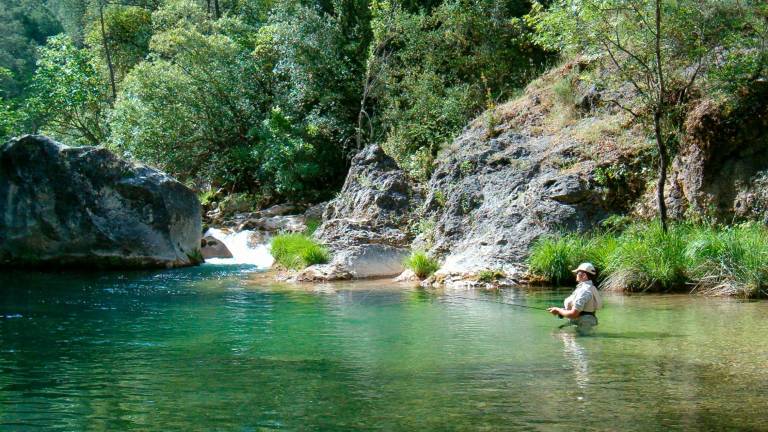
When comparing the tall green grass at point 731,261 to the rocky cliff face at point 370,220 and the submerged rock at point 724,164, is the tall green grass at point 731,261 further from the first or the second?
the rocky cliff face at point 370,220

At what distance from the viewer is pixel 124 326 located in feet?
39.0

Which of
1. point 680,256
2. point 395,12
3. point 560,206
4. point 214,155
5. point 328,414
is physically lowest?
point 328,414

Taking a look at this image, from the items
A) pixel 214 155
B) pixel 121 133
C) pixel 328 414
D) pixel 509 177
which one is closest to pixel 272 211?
pixel 214 155

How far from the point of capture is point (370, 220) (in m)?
21.8

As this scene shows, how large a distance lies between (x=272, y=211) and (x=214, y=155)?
178 inches

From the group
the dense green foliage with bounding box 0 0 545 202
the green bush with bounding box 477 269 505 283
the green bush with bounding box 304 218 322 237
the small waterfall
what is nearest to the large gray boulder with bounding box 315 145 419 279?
the green bush with bounding box 304 218 322 237

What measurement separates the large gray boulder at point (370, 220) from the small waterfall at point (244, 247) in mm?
2421

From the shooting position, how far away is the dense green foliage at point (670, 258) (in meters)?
14.0

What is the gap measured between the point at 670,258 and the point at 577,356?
680 cm

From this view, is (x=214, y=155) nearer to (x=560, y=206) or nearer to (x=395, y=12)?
(x=395, y=12)

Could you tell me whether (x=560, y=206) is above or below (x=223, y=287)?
above

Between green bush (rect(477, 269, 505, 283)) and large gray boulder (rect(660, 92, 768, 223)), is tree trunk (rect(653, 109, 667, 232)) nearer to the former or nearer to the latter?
large gray boulder (rect(660, 92, 768, 223))

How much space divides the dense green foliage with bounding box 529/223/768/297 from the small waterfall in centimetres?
997

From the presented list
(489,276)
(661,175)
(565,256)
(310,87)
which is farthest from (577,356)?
(310,87)
